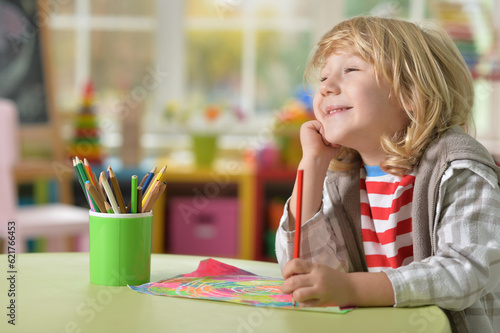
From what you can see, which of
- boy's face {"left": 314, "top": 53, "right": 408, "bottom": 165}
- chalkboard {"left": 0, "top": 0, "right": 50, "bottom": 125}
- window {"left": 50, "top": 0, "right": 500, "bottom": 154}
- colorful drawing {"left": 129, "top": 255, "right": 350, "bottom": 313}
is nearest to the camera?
colorful drawing {"left": 129, "top": 255, "right": 350, "bottom": 313}

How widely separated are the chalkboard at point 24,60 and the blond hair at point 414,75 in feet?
7.44

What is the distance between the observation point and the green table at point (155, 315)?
0.74 metres

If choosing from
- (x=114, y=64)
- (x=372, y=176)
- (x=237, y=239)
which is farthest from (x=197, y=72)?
(x=372, y=176)

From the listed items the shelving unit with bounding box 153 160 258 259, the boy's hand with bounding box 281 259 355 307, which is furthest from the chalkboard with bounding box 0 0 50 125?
the boy's hand with bounding box 281 259 355 307

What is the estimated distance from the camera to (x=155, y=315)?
78 cm

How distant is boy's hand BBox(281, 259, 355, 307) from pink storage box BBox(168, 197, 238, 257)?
7.80 ft

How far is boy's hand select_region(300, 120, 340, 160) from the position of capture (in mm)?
1121

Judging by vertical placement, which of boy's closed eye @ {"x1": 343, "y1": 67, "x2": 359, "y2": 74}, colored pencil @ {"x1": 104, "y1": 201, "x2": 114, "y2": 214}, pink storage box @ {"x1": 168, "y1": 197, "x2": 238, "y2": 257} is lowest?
pink storage box @ {"x1": 168, "y1": 197, "x2": 238, "y2": 257}

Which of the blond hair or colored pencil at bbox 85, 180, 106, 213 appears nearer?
colored pencil at bbox 85, 180, 106, 213

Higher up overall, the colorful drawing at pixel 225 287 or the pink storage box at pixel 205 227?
the colorful drawing at pixel 225 287

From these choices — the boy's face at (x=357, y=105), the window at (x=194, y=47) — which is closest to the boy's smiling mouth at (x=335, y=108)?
the boy's face at (x=357, y=105)

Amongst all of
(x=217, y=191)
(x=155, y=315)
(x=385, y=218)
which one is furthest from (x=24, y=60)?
(x=155, y=315)

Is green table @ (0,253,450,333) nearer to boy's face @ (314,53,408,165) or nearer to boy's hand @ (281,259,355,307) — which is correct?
boy's hand @ (281,259,355,307)

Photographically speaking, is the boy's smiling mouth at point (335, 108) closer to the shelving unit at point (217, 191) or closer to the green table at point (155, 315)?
the green table at point (155, 315)
